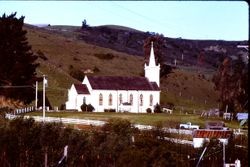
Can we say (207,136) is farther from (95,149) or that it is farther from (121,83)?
(121,83)

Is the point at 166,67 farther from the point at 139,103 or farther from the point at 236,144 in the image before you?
the point at 236,144

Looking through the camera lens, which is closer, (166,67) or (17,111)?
(17,111)

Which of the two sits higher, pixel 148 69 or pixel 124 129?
pixel 148 69

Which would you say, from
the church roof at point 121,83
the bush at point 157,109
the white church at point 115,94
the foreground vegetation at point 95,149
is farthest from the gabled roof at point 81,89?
the foreground vegetation at point 95,149

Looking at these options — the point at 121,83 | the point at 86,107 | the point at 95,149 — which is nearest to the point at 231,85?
the point at 121,83

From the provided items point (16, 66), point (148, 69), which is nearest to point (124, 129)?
point (16, 66)

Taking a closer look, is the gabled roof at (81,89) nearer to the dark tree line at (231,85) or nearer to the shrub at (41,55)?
the dark tree line at (231,85)
